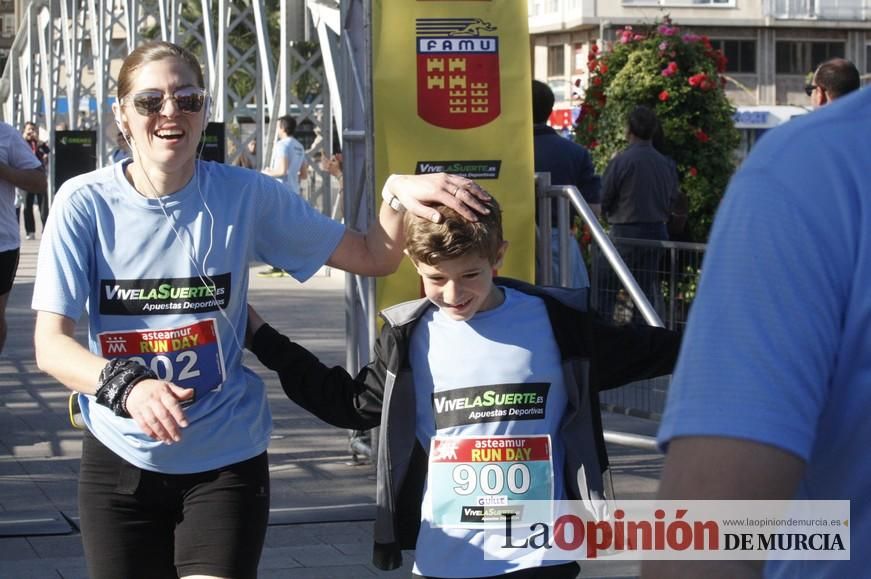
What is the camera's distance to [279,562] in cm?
566

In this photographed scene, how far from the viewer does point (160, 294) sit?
3.31 meters

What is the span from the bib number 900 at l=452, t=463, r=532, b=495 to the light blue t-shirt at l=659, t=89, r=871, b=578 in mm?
2016

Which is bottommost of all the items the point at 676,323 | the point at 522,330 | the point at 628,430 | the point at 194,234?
Answer: the point at 628,430

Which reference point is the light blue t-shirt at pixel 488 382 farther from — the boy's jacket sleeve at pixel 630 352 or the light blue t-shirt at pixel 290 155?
the light blue t-shirt at pixel 290 155

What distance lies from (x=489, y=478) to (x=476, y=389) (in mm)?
205

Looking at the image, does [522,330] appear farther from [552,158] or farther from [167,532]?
[552,158]

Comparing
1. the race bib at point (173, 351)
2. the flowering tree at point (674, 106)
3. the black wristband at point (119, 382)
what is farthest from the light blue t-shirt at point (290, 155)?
the black wristband at point (119, 382)

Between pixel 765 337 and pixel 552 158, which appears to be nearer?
pixel 765 337

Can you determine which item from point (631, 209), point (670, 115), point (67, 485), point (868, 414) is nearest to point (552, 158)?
point (631, 209)

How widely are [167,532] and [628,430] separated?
5.41 m

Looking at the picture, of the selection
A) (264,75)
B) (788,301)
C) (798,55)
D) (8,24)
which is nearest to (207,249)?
(788,301)

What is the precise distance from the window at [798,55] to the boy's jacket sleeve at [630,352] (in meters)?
58.3

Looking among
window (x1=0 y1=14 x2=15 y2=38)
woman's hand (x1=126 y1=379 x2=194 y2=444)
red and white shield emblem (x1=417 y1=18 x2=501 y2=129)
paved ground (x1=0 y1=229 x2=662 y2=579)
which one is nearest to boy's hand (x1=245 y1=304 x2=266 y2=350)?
woman's hand (x1=126 y1=379 x2=194 y2=444)

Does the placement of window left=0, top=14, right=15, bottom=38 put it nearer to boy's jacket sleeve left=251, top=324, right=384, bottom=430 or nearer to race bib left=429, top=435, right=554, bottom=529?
boy's jacket sleeve left=251, top=324, right=384, bottom=430
